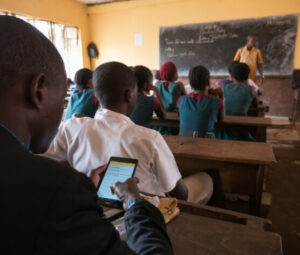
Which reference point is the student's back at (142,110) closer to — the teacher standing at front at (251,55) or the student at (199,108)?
the student at (199,108)

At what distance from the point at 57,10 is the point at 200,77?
17.7 feet

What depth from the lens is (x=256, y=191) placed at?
1.57 m

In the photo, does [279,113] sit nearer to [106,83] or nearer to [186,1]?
[186,1]

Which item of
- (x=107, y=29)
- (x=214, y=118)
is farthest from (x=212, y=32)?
(x=214, y=118)

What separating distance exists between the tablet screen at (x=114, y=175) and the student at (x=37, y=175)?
32 cm

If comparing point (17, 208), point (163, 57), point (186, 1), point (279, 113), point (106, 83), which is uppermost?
point (186, 1)

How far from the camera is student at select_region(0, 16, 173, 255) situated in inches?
12.7

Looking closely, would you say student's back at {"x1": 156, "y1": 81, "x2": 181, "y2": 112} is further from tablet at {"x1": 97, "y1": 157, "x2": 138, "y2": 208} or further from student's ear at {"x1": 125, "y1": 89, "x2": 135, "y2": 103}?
tablet at {"x1": 97, "y1": 157, "x2": 138, "y2": 208}

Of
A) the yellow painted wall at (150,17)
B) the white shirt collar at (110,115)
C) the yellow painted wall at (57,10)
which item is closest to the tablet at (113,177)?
the white shirt collar at (110,115)

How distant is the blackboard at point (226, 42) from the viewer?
5379mm

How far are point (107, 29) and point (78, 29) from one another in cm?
81

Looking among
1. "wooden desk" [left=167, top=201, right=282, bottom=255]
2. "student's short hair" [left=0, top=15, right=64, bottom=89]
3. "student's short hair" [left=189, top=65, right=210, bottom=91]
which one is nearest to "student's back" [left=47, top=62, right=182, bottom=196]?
"wooden desk" [left=167, top=201, right=282, bottom=255]

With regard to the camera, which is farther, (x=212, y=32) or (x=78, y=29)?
(x=78, y=29)

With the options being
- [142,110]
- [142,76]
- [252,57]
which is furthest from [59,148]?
[252,57]
